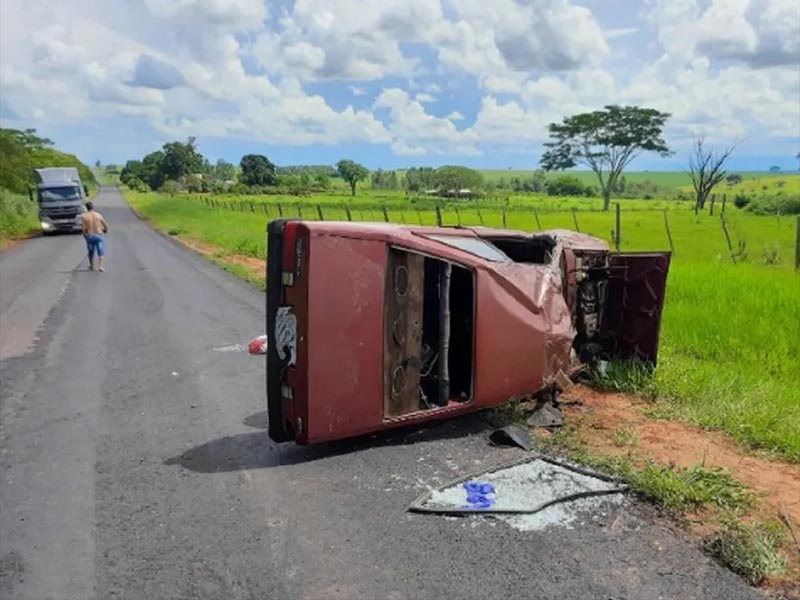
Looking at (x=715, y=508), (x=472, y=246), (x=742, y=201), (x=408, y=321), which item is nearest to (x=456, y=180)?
(x=742, y=201)

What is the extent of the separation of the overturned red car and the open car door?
2 cm

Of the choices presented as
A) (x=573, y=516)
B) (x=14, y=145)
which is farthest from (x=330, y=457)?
(x=14, y=145)

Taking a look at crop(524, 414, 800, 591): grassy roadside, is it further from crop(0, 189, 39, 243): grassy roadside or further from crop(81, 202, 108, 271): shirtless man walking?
crop(0, 189, 39, 243): grassy roadside

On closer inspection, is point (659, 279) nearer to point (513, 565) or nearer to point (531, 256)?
point (531, 256)

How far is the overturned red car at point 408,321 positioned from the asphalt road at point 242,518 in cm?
26

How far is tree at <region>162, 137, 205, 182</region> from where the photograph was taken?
109 meters

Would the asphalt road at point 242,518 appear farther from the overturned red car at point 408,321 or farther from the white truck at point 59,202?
the white truck at point 59,202

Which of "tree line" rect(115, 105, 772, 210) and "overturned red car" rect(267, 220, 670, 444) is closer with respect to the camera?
"overturned red car" rect(267, 220, 670, 444)

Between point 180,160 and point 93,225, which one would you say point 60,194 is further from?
point 180,160

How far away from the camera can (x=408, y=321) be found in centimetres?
512

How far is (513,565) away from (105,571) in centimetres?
206

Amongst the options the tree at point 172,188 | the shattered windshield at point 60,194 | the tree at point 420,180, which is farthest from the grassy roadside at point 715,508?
the tree at point 420,180

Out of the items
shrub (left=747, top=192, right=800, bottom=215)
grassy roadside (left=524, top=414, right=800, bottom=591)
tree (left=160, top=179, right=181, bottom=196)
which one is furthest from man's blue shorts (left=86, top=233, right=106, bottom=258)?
tree (left=160, top=179, right=181, bottom=196)

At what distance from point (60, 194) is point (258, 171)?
75104mm
